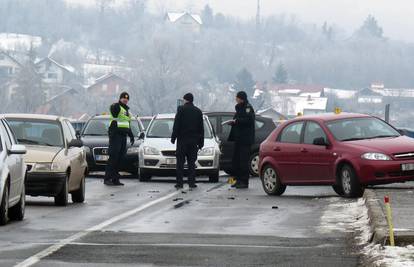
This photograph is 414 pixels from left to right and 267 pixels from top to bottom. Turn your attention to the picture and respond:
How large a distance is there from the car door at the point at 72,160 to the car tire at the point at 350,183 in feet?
13.4

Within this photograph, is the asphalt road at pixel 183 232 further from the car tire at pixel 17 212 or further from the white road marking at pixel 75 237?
the car tire at pixel 17 212

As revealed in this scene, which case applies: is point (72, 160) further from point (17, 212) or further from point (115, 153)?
point (115, 153)

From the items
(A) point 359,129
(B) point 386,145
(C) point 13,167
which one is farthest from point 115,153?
(C) point 13,167

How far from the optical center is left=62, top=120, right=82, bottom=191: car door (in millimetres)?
22391

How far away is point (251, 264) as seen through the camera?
13.1 meters

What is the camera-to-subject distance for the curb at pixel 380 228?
14055 mm

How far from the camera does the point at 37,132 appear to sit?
23.2 m

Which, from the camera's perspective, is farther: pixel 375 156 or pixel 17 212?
pixel 375 156

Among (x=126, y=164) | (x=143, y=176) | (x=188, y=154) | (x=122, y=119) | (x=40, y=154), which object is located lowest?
(x=143, y=176)

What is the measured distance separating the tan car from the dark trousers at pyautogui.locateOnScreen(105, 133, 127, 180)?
4.83 meters

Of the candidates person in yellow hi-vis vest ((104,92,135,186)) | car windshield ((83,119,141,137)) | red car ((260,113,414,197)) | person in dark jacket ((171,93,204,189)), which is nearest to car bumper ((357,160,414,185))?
red car ((260,113,414,197))

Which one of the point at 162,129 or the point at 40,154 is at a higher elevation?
the point at 162,129

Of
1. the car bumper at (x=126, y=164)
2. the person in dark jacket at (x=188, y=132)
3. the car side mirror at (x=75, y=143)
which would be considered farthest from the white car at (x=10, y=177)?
the car bumper at (x=126, y=164)

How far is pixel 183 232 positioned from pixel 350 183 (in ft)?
22.6
